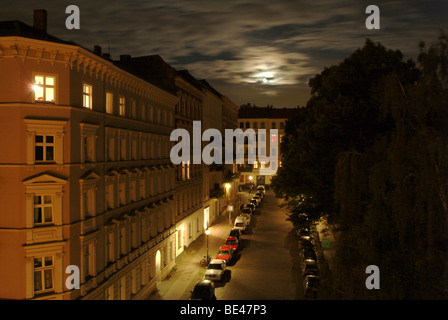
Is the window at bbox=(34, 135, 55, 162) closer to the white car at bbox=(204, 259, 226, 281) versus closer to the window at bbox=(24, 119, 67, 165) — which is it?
the window at bbox=(24, 119, 67, 165)

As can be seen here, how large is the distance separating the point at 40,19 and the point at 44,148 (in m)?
6.84

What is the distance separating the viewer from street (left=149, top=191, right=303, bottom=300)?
24470 mm

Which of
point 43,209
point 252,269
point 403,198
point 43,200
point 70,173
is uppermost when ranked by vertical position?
point 70,173

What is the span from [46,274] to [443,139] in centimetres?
1471

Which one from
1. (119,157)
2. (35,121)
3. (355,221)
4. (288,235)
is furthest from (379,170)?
(288,235)

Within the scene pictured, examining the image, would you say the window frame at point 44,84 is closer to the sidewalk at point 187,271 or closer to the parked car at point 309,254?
the sidewalk at point 187,271

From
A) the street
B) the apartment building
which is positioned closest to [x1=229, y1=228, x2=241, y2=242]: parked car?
the street

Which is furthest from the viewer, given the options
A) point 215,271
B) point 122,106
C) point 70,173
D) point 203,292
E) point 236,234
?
point 236,234

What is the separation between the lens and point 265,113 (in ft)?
306

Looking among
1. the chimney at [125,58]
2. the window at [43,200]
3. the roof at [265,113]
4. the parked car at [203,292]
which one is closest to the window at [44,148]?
the window at [43,200]

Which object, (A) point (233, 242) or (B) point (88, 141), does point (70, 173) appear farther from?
(A) point (233, 242)

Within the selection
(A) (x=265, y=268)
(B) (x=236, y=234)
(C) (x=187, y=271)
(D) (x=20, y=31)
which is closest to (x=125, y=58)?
(D) (x=20, y=31)

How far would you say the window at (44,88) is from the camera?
1531cm

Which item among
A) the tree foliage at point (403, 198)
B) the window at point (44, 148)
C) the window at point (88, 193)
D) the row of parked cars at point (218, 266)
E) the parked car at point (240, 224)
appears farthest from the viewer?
the parked car at point (240, 224)
